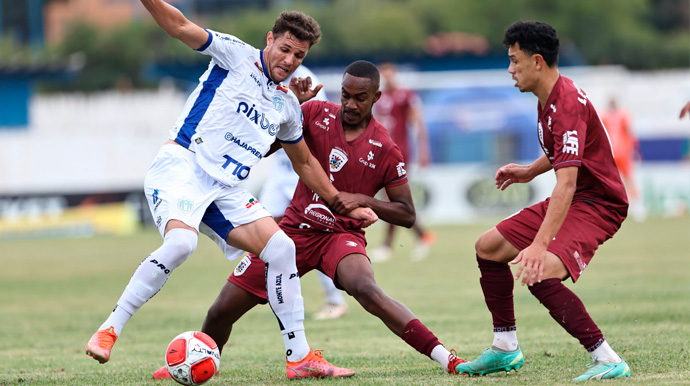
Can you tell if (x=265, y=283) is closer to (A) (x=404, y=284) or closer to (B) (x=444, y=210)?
(A) (x=404, y=284)

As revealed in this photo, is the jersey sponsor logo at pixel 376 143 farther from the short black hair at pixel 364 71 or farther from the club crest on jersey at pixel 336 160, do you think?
the short black hair at pixel 364 71

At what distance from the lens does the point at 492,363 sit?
567 centimetres

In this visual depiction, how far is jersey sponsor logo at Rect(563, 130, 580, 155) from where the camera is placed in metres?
5.16

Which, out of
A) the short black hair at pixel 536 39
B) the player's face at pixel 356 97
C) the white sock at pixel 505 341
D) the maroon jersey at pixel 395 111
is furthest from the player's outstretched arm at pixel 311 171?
the maroon jersey at pixel 395 111

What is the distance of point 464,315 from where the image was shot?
8.70 m

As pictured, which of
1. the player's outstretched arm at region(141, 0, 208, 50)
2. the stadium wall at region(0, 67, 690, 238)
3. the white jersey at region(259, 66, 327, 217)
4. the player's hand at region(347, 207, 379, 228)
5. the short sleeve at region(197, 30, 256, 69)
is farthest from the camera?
the stadium wall at region(0, 67, 690, 238)

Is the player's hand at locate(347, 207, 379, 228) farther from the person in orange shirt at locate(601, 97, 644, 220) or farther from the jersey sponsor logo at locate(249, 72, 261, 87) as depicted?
the person in orange shirt at locate(601, 97, 644, 220)

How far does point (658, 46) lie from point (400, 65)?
31.0 meters

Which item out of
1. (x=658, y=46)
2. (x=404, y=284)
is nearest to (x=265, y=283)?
(x=404, y=284)

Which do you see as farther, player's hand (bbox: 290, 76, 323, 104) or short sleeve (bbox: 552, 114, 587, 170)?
player's hand (bbox: 290, 76, 323, 104)

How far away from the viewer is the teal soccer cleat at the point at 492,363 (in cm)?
562

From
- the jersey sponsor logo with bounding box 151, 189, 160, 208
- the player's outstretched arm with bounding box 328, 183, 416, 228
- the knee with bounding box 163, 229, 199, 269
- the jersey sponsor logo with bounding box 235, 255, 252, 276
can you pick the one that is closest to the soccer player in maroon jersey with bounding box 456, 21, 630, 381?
the player's outstretched arm with bounding box 328, 183, 416, 228

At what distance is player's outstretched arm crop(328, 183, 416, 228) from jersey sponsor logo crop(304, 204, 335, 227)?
11 centimetres

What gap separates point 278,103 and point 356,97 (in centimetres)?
50
